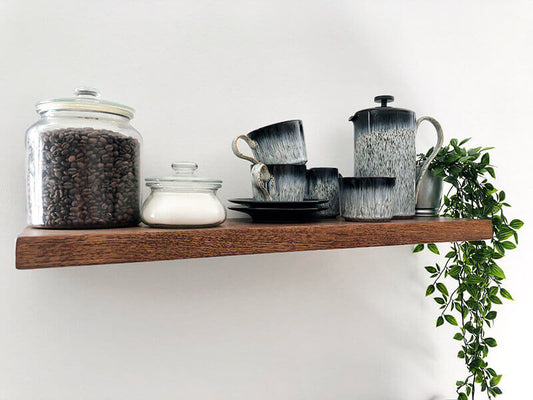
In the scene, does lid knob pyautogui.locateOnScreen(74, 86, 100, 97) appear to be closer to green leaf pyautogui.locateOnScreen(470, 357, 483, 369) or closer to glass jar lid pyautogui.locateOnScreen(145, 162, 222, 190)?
glass jar lid pyautogui.locateOnScreen(145, 162, 222, 190)

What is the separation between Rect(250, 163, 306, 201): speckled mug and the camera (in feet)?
2.04

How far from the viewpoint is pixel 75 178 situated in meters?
0.47

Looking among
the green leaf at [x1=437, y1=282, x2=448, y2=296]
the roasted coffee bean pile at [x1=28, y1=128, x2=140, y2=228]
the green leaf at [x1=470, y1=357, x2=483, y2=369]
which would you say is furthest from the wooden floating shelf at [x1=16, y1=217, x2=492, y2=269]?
the green leaf at [x1=470, y1=357, x2=483, y2=369]

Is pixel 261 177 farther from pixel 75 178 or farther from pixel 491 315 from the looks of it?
pixel 491 315

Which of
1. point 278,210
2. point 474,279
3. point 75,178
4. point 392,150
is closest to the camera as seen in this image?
point 75,178

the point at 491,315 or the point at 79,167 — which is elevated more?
the point at 79,167

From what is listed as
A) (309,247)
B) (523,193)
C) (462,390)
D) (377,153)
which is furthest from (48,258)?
(523,193)

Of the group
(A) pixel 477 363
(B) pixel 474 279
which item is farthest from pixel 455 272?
(A) pixel 477 363

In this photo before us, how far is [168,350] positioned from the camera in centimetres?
71

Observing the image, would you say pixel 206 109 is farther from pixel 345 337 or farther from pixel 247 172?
pixel 345 337

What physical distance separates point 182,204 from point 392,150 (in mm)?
428

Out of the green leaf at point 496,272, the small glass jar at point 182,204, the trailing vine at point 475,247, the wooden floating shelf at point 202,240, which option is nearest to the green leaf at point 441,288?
the trailing vine at point 475,247

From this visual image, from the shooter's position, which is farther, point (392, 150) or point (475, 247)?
point (475, 247)

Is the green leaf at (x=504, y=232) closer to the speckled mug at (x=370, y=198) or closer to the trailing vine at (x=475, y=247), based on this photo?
the trailing vine at (x=475, y=247)
